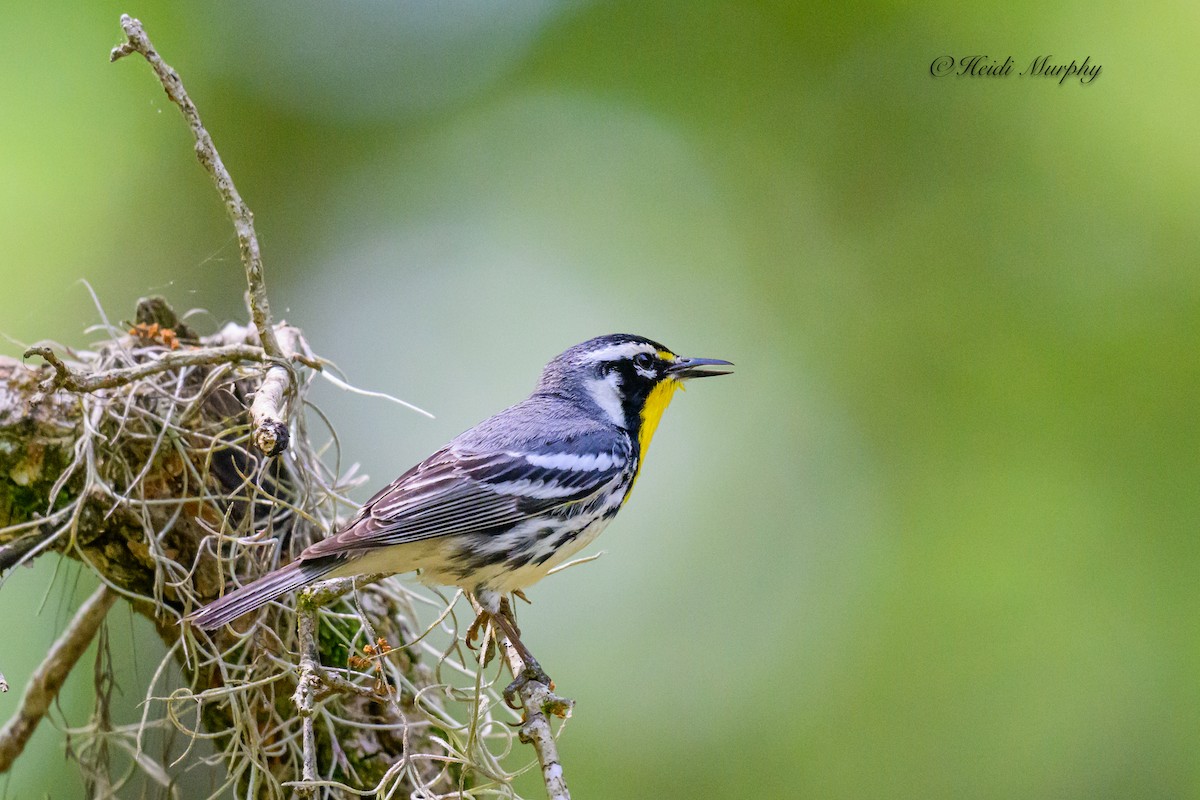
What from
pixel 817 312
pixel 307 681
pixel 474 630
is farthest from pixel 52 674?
pixel 817 312

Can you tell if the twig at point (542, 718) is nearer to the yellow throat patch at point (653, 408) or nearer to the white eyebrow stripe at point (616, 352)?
the yellow throat patch at point (653, 408)

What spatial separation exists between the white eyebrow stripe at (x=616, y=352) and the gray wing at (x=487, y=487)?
1.18 ft

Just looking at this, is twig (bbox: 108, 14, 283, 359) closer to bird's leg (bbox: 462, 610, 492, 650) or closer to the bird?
the bird

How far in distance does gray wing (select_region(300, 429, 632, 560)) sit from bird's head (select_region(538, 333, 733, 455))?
27 centimetres

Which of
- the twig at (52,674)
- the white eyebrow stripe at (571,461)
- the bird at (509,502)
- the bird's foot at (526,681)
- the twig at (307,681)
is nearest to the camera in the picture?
the twig at (307,681)

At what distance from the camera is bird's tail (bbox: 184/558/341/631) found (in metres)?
2.06

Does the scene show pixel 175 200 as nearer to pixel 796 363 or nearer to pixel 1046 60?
pixel 796 363

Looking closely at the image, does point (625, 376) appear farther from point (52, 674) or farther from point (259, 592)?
Answer: point (52, 674)

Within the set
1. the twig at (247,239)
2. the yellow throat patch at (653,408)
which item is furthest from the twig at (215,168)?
the yellow throat patch at (653,408)

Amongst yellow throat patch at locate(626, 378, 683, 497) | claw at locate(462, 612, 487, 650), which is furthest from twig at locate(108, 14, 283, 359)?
yellow throat patch at locate(626, 378, 683, 497)

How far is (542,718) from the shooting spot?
2162 millimetres

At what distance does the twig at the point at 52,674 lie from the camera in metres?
2.67

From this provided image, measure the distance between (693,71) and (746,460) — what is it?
2430mm

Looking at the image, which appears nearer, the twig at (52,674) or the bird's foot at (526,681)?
the bird's foot at (526,681)
